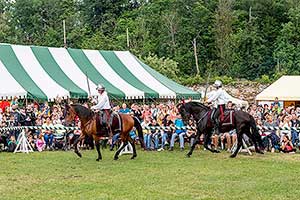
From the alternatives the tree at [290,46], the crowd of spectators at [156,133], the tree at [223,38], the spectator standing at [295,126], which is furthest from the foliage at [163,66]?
the spectator standing at [295,126]

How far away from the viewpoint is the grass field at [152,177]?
905 cm

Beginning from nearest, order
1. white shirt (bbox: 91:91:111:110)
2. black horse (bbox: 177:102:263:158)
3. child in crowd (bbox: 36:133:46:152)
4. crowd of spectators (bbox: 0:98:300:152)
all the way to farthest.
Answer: white shirt (bbox: 91:91:111:110) → black horse (bbox: 177:102:263:158) → crowd of spectators (bbox: 0:98:300:152) → child in crowd (bbox: 36:133:46:152)

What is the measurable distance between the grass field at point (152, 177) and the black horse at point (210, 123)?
1.36 feet

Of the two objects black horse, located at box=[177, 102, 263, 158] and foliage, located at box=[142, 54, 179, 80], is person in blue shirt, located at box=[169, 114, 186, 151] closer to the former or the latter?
black horse, located at box=[177, 102, 263, 158]

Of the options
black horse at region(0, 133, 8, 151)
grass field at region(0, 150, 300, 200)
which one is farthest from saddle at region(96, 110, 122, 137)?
black horse at region(0, 133, 8, 151)

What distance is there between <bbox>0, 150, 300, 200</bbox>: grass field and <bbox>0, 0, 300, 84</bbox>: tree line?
1031 inches

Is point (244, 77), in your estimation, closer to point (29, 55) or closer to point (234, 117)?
point (29, 55)

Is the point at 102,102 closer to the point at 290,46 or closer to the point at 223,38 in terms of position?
the point at 290,46

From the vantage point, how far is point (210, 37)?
48.0m

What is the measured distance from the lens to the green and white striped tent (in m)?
19.7

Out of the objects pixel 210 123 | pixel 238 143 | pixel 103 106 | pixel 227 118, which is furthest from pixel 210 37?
pixel 103 106

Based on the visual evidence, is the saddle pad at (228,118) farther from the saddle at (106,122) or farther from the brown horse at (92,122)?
the saddle at (106,122)

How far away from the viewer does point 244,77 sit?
45938mm

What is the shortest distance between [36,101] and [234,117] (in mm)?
8158
